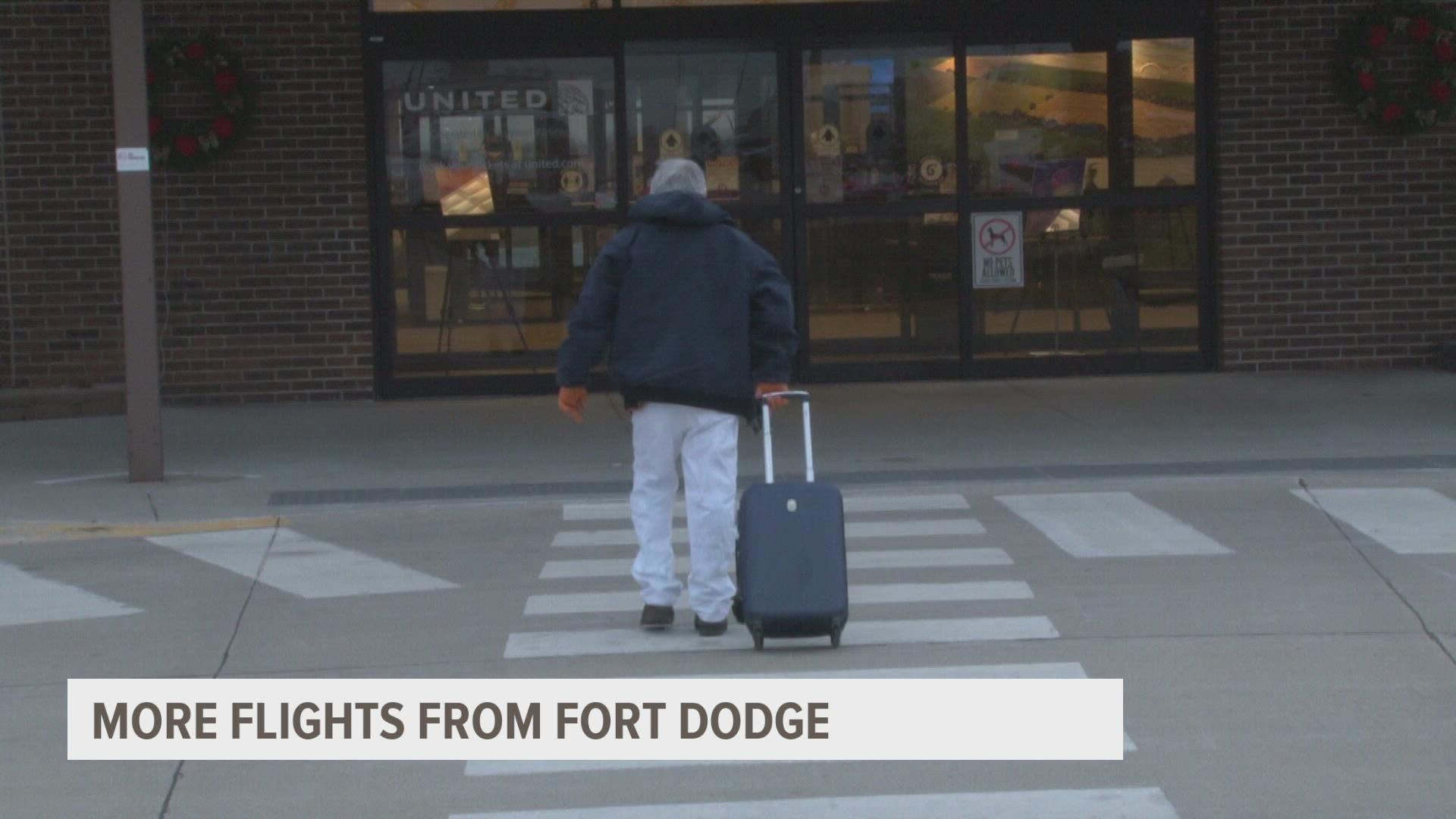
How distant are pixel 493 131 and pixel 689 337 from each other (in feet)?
27.3

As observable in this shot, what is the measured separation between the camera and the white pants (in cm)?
748

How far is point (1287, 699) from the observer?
6.71m

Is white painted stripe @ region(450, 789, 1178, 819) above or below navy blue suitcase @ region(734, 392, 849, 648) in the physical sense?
below

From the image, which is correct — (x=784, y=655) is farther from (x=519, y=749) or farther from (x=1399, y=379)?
(x=1399, y=379)

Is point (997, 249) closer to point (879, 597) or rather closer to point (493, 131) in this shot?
point (493, 131)

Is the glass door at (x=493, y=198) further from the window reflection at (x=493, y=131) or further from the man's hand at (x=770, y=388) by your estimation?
the man's hand at (x=770, y=388)

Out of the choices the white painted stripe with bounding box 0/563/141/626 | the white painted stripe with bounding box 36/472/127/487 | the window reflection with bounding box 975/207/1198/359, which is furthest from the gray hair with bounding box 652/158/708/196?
the window reflection with bounding box 975/207/1198/359

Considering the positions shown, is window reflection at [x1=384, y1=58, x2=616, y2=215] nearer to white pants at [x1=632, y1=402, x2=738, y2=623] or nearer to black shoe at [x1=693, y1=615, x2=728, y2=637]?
white pants at [x1=632, y1=402, x2=738, y2=623]

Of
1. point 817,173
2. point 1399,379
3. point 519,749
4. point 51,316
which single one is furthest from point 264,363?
point 519,749

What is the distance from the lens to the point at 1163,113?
15.9m


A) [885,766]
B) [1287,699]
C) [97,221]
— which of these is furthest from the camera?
[97,221]

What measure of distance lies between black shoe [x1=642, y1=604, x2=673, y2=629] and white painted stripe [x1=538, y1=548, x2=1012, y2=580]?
120cm

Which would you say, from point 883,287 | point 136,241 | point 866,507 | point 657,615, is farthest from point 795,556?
point 883,287

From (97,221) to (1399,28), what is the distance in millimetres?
10023
